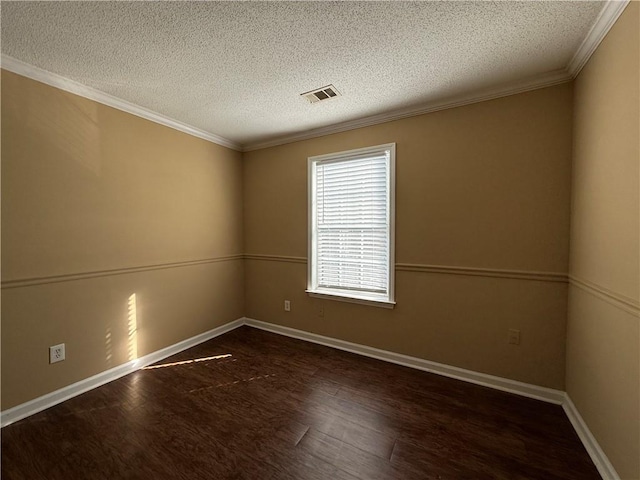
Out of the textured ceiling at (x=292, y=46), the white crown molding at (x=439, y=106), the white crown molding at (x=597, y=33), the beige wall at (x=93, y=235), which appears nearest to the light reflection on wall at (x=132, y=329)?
the beige wall at (x=93, y=235)

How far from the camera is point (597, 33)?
4.90ft

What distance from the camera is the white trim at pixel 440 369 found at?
2021 millimetres

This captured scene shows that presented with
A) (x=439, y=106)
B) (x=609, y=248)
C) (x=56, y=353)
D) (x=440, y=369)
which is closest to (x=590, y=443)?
(x=440, y=369)

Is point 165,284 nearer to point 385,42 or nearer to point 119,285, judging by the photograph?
point 119,285

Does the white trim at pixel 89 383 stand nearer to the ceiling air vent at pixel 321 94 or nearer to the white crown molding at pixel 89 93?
the white crown molding at pixel 89 93

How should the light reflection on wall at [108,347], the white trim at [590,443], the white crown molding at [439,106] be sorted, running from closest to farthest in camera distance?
the white trim at [590,443]
the white crown molding at [439,106]
the light reflection on wall at [108,347]

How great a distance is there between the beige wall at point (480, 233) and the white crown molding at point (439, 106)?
51mm

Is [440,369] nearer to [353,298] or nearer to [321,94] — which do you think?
[353,298]

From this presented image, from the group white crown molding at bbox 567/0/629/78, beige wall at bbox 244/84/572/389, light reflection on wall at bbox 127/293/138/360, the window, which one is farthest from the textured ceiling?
light reflection on wall at bbox 127/293/138/360

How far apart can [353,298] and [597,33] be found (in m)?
2.52

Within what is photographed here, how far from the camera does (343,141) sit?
2.88 m

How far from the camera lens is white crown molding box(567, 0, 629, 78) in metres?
1.32

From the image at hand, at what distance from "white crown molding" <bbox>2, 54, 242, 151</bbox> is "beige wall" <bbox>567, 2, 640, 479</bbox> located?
11.0 ft

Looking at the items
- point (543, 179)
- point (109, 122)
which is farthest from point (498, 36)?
point (109, 122)
